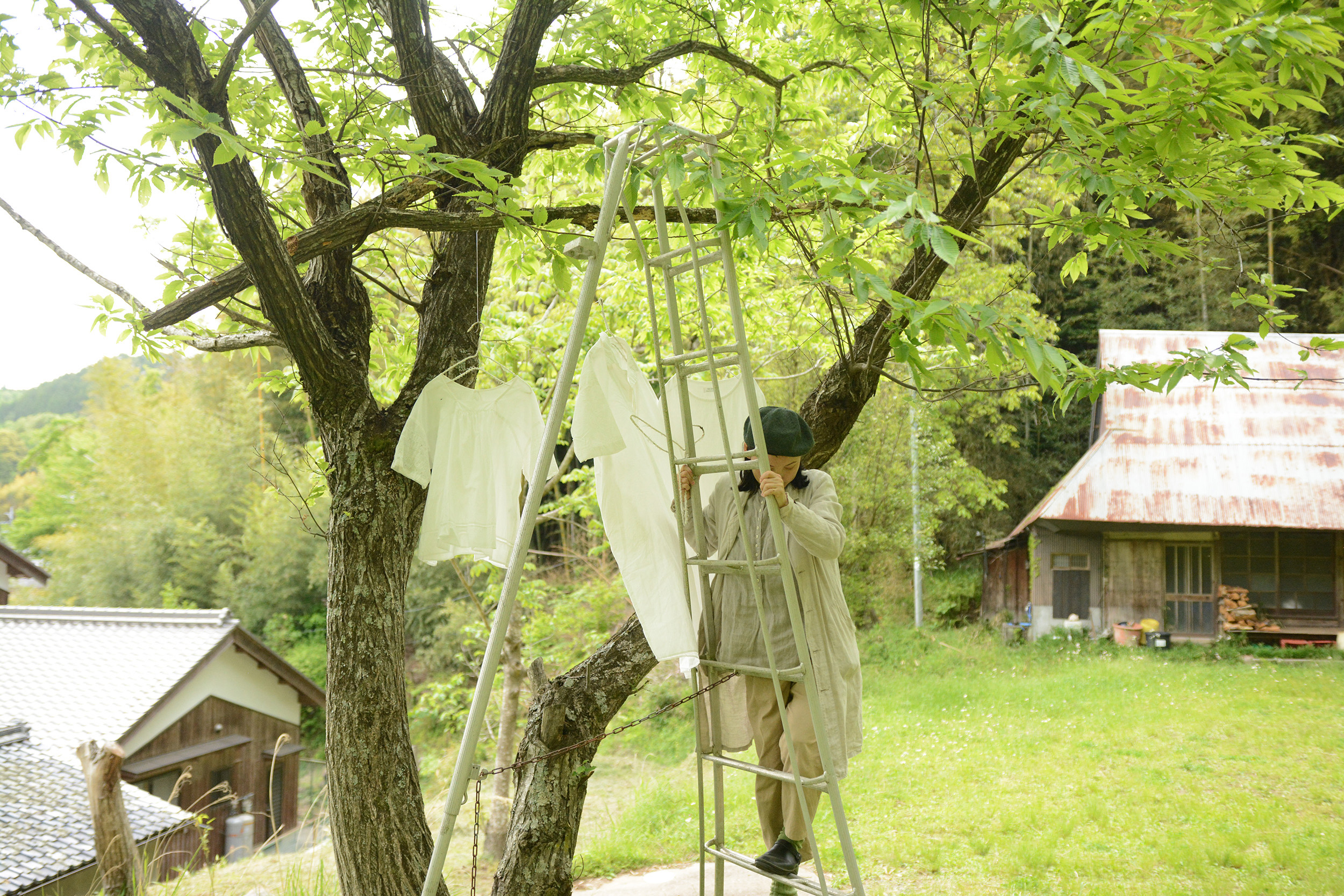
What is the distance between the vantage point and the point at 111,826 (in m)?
4.23

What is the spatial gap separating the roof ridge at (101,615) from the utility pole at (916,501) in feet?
34.3

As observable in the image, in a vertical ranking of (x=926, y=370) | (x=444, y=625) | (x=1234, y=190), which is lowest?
(x=444, y=625)

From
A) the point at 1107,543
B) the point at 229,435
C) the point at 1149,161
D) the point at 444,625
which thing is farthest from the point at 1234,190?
the point at 229,435

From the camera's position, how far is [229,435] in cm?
1827

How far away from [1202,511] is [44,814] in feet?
44.4

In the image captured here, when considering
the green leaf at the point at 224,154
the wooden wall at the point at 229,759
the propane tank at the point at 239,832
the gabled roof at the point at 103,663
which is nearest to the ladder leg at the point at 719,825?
the green leaf at the point at 224,154

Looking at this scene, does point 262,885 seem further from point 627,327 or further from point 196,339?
point 627,327

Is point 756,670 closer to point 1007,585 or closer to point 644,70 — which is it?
point 644,70

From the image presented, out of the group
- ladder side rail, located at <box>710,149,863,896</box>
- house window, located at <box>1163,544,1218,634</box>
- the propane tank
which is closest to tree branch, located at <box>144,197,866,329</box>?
ladder side rail, located at <box>710,149,863,896</box>

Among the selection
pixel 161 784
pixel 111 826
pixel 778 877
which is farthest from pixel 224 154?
pixel 161 784

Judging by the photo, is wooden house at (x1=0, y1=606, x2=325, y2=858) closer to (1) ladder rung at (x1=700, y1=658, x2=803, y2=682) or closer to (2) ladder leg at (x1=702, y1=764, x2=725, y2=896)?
(2) ladder leg at (x1=702, y1=764, x2=725, y2=896)

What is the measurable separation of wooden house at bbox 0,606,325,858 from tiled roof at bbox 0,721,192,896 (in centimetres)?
52

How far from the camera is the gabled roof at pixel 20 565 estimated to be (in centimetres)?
1103

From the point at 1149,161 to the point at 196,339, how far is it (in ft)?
→ 10.5
